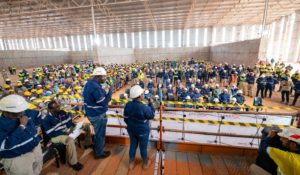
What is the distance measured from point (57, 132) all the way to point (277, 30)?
3960cm

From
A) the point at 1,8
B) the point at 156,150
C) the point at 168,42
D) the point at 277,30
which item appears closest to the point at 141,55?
the point at 168,42

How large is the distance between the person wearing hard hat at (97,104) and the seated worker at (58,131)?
0.50 metres

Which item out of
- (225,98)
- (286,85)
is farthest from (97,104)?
(286,85)

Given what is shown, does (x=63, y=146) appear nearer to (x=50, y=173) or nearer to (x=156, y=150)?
(x=50, y=173)

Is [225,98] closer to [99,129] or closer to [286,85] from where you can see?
[286,85]

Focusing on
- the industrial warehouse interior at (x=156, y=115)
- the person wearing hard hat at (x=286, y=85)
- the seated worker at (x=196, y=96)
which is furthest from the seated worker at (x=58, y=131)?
the person wearing hard hat at (x=286, y=85)

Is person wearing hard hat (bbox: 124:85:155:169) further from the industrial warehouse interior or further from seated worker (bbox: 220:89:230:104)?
seated worker (bbox: 220:89:230:104)

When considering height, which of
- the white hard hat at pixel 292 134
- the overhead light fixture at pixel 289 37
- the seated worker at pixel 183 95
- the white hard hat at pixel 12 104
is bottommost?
the seated worker at pixel 183 95

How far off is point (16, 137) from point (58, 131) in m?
1.16

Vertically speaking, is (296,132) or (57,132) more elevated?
(296,132)

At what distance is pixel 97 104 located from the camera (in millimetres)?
3422

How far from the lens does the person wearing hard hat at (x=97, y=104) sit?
131 inches

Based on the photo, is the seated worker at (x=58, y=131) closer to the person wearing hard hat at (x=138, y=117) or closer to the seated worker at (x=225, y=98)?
the person wearing hard hat at (x=138, y=117)

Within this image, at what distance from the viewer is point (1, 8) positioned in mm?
19359
